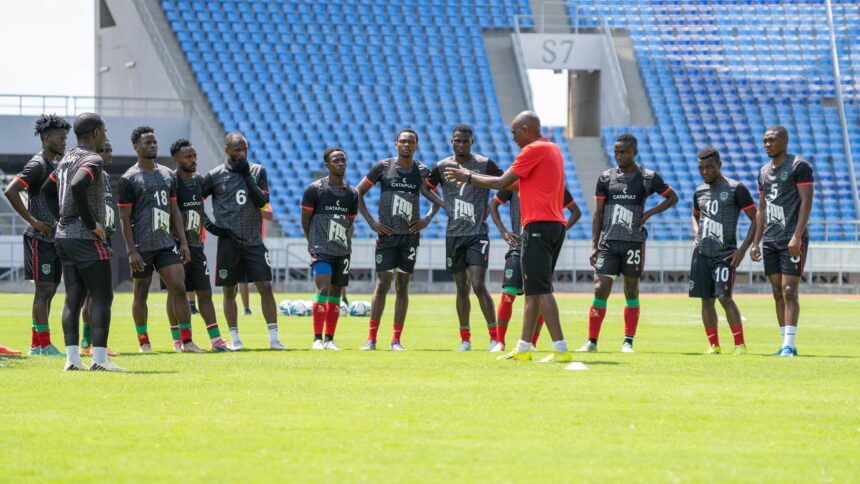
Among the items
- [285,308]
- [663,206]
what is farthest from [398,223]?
[285,308]

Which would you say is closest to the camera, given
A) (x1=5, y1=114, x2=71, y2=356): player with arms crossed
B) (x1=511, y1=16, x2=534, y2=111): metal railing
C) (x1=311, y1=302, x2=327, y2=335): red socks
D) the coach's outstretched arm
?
the coach's outstretched arm

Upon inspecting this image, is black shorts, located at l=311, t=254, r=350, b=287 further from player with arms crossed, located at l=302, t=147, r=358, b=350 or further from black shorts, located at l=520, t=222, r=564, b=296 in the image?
black shorts, located at l=520, t=222, r=564, b=296

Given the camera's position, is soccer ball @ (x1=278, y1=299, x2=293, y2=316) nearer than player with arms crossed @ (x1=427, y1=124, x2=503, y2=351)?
No

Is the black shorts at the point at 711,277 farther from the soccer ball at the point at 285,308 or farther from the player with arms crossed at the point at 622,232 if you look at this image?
the soccer ball at the point at 285,308

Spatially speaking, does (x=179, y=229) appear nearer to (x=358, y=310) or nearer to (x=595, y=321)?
(x=595, y=321)

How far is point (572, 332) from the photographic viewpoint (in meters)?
18.5

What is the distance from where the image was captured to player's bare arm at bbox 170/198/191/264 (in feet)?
43.3

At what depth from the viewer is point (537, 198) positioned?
1152 cm

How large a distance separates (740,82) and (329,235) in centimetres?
3339

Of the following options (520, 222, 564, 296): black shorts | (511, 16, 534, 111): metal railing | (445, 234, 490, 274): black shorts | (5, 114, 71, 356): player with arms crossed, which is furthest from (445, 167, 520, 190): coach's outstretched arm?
(511, 16, 534, 111): metal railing

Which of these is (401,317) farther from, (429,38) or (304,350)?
(429,38)

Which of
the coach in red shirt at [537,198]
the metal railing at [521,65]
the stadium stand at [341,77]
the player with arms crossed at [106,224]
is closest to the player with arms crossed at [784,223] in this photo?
the coach in red shirt at [537,198]

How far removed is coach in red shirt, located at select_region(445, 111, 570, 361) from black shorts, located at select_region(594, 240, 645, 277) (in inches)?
97.2

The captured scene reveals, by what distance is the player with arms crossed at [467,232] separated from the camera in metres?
14.0
